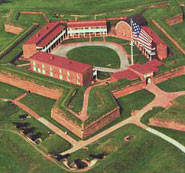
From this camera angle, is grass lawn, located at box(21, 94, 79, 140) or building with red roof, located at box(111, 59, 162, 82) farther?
building with red roof, located at box(111, 59, 162, 82)

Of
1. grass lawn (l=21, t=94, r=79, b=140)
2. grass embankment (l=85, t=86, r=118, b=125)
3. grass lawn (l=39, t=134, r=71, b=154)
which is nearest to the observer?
grass lawn (l=39, t=134, r=71, b=154)

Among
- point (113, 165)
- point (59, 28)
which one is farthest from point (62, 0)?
point (113, 165)

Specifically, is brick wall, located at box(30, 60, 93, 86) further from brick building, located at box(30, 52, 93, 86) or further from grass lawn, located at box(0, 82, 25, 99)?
grass lawn, located at box(0, 82, 25, 99)

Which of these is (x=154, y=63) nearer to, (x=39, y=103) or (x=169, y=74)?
(x=169, y=74)

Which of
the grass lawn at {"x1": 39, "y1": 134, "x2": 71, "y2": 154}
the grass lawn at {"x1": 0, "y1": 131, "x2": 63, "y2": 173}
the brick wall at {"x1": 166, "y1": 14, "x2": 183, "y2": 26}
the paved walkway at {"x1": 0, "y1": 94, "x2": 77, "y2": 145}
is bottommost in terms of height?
the grass lawn at {"x1": 0, "y1": 131, "x2": 63, "y2": 173}

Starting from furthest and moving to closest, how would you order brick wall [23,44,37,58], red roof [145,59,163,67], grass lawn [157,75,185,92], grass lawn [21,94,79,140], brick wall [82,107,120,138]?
brick wall [23,44,37,58], red roof [145,59,163,67], grass lawn [157,75,185,92], grass lawn [21,94,79,140], brick wall [82,107,120,138]

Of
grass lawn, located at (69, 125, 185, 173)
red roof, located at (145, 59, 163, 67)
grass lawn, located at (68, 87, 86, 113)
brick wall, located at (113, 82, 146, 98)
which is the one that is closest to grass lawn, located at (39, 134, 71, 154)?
grass lawn, located at (69, 125, 185, 173)

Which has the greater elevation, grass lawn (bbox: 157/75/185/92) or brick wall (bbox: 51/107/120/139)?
grass lawn (bbox: 157/75/185/92)

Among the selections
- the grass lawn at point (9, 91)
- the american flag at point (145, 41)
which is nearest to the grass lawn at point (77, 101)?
the grass lawn at point (9, 91)
